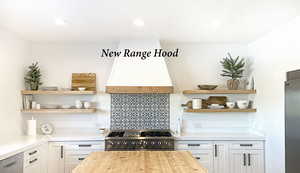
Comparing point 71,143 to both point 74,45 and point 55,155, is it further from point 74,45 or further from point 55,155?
point 74,45

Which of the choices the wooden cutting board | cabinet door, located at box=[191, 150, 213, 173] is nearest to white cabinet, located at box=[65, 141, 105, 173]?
the wooden cutting board

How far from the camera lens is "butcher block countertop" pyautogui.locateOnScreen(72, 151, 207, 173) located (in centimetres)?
240

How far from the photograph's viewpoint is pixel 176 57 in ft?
16.4

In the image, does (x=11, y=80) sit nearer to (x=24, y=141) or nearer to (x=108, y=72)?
(x=24, y=141)

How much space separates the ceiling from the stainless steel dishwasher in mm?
1634

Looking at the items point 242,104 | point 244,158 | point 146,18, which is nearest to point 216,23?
point 146,18

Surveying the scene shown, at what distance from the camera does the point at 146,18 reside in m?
3.42

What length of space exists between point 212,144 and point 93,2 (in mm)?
2734

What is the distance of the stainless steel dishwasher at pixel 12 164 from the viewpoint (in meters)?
3.00

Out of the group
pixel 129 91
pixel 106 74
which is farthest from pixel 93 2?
pixel 106 74

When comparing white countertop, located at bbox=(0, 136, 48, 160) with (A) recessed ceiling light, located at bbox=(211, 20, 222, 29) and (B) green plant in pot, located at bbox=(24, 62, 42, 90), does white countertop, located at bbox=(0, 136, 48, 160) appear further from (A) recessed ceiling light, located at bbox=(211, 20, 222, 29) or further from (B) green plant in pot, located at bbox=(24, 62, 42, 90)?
(A) recessed ceiling light, located at bbox=(211, 20, 222, 29)

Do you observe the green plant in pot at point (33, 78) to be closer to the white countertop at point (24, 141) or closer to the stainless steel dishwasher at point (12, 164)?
the white countertop at point (24, 141)

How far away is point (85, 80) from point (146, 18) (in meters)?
1.95

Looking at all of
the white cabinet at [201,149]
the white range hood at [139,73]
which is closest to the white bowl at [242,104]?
the white cabinet at [201,149]
